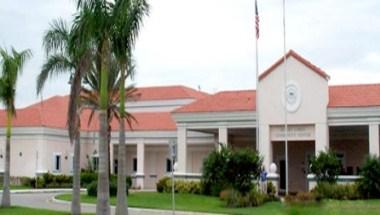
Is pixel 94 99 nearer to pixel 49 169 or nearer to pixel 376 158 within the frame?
pixel 49 169

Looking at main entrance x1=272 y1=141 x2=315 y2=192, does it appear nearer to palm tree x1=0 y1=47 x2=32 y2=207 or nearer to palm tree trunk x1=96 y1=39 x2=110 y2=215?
palm tree x1=0 y1=47 x2=32 y2=207

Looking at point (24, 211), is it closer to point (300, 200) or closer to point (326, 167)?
point (326, 167)

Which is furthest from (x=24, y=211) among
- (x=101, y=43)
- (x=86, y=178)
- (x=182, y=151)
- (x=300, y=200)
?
(x=86, y=178)

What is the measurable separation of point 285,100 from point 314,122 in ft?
6.76

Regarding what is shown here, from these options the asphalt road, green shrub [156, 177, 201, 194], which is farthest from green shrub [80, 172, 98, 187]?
the asphalt road

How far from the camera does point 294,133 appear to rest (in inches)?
1606

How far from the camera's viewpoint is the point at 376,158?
121 ft

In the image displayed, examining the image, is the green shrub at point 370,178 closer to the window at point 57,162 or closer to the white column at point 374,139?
the white column at point 374,139

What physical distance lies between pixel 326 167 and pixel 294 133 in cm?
397

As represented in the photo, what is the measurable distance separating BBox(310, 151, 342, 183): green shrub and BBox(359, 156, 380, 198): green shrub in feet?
4.70

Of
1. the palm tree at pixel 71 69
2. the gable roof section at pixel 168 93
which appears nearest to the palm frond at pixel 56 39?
the palm tree at pixel 71 69

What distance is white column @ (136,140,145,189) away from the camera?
53.6 metres

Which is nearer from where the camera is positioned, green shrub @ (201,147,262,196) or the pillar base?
green shrub @ (201,147,262,196)

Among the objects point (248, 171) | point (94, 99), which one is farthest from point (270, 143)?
point (94, 99)
